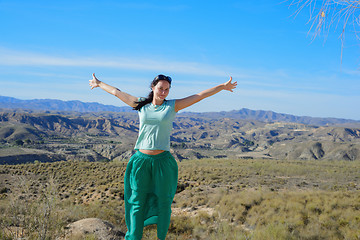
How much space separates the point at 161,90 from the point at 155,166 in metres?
0.93

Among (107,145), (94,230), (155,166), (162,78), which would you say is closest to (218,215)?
(94,230)

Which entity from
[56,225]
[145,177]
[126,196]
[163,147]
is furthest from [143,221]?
[56,225]

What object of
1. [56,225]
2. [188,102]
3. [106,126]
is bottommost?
[106,126]

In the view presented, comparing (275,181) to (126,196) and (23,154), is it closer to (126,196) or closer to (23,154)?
(126,196)

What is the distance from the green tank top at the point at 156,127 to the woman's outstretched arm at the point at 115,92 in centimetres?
29

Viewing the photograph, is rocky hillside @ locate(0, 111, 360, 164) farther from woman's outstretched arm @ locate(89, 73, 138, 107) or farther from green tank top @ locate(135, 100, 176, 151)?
green tank top @ locate(135, 100, 176, 151)

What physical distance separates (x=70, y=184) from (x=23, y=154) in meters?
44.8

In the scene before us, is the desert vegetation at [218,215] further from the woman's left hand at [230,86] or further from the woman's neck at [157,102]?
the woman's left hand at [230,86]

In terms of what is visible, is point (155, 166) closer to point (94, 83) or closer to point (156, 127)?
point (156, 127)

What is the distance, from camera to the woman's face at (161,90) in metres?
3.14

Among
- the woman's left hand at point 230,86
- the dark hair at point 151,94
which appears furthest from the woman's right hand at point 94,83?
the woman's left hand at point 230,86

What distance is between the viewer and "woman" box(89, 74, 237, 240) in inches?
120

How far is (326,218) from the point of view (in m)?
6.87

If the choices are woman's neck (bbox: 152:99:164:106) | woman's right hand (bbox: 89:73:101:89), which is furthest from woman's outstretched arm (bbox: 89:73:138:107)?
woman's neck (bbox: 152:99:164:106)
